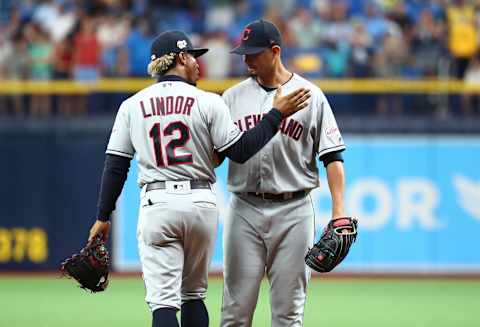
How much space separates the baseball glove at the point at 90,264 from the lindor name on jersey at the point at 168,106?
2.84ft

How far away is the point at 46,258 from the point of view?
45.3 feet

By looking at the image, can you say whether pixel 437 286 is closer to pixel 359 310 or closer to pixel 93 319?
pixel 359 310

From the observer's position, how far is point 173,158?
20.1 ft

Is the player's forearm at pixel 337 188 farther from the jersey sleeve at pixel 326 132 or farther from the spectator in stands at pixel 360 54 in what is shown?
the spectator in stands at pixel 360 54

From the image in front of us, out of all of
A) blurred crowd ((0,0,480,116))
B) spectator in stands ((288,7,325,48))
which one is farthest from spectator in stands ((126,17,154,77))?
spectator in stands ((288,7,325,48))

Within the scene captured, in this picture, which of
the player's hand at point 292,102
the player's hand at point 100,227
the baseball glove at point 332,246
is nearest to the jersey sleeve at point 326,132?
the player's hand at point 292,102

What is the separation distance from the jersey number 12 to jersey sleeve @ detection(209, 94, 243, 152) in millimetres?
160

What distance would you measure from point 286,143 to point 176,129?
2.63 feet

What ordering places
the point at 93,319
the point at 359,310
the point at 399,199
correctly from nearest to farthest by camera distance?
the point at 93,319, the point at 359,310, the point at 399,199

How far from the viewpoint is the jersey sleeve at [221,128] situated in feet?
20.2

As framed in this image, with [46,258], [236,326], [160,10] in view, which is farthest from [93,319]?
[160,10]

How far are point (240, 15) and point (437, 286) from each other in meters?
5.66

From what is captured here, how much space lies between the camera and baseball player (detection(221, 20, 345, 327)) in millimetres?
6492

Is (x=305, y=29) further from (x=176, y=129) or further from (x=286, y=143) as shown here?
(x=176, y=129)
